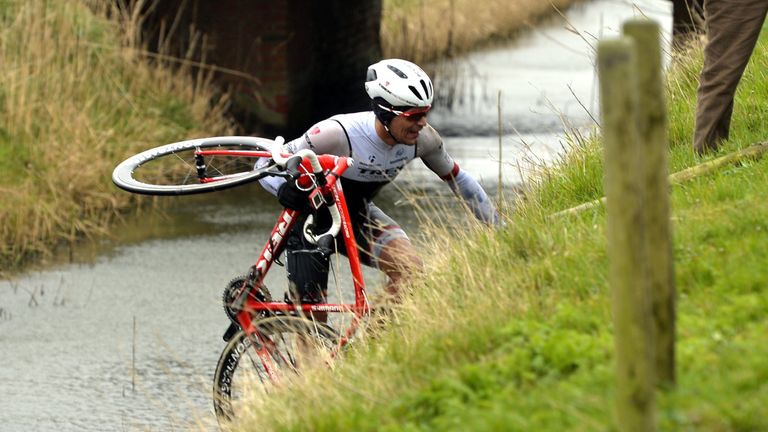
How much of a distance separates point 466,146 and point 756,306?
1364 cm

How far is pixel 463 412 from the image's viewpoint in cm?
495

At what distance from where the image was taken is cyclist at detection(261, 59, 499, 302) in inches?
291

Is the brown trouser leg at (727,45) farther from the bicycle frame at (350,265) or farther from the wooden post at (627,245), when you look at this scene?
the wooden post at (627,245)

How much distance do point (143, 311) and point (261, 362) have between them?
4501mm

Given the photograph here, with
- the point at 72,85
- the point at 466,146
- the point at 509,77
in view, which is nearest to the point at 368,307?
the point at 72,85

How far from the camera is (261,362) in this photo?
703 cm

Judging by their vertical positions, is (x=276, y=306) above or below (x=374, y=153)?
below

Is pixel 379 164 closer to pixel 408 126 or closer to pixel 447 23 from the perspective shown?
pixel 408 126

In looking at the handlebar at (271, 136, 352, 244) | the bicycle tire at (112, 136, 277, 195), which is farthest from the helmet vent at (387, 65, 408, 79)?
the bicycle tire at (112, 136, 277, 195)

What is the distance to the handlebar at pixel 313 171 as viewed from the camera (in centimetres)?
693

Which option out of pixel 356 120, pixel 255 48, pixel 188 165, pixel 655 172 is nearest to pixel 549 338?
pixel 655 172

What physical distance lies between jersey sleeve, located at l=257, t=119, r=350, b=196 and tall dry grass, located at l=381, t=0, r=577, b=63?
14.0 metres

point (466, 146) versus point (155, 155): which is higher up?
point (155, 155)

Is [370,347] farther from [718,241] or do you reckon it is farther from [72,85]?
[72,85]
